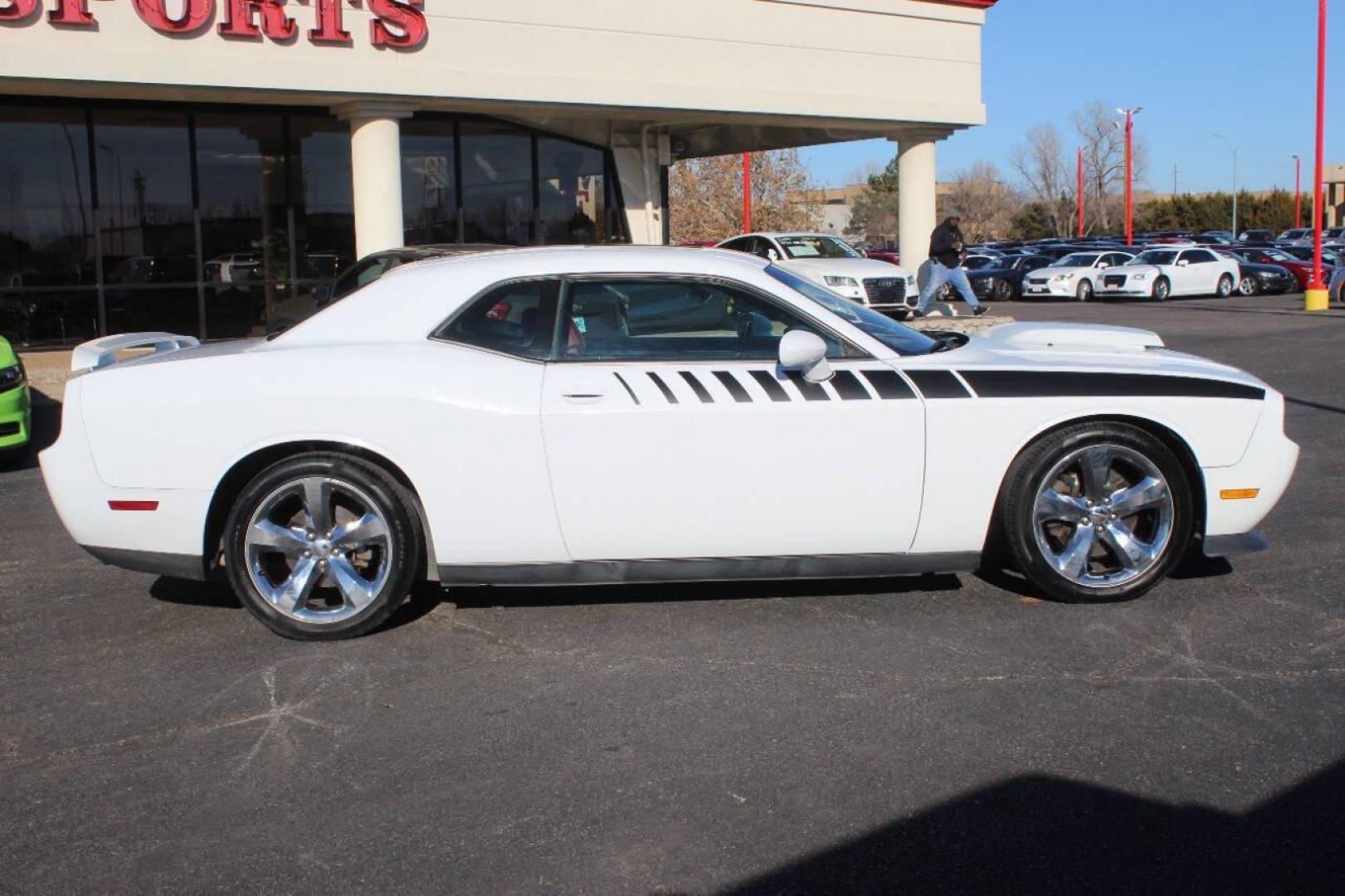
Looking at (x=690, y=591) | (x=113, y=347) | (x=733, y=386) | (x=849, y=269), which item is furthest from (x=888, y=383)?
(x=849, y=269)

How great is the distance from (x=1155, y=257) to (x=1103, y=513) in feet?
103

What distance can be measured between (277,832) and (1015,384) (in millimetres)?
3233

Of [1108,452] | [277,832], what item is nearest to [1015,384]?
[1108,452]

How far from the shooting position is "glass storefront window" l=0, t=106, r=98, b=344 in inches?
682

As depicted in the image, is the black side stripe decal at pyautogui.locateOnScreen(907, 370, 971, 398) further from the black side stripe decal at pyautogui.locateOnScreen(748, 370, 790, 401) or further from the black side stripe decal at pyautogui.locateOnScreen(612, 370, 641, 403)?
the black side stripe decal at pyautogui.locateOnScreen(612, 370, 641, 403)

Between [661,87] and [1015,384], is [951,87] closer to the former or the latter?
[661,87]

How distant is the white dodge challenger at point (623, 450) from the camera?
530 cm

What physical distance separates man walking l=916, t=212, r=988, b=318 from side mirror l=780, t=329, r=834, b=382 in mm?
A: 13054

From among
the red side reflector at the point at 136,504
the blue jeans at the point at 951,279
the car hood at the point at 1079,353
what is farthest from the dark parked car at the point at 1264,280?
the red side reflector at the point at 136,504

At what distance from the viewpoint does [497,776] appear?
160 inches

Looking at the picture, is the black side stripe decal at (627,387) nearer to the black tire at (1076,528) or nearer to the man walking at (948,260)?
the black tire at (1076,528)

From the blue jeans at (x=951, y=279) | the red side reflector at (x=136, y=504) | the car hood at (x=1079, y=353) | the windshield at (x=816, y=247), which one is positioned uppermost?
the windshield at (x=816, y=247)

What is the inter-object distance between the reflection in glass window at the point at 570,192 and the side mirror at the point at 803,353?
16542 mm

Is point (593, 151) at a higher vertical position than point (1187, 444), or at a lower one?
higher
